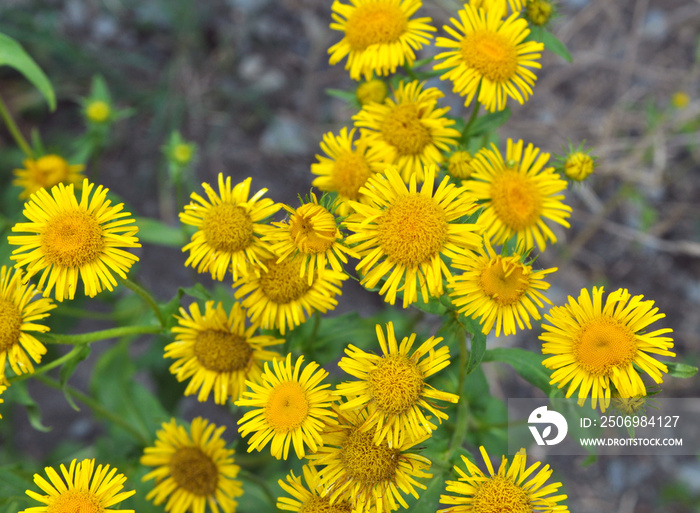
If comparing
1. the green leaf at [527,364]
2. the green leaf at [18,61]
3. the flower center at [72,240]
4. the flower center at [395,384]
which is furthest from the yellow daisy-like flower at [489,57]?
the green leaf at [18,61]

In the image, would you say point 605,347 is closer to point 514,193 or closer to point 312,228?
point 514,193

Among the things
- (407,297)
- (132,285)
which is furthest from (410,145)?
(132,285)

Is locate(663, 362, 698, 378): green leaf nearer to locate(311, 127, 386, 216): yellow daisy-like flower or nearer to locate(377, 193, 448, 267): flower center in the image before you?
locate(377, 193, 448, 267): flower center

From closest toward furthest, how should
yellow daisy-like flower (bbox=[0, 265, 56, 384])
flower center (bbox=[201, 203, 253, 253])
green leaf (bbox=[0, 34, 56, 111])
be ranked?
yellow daisy-like flower (bbox=[0, 265, 56, 384]) < flower center (bbox=[201, 203, 253, 253]) < green leaf (bbox=[0, 34, 56, 111])

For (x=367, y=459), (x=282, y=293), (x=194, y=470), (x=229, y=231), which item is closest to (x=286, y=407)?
(x=367, y=459)

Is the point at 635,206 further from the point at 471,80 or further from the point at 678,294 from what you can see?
the point at 471,80

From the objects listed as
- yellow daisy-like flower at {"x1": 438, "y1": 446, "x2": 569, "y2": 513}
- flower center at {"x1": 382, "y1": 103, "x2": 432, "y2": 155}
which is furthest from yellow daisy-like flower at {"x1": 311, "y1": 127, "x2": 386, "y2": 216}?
yellow daisy-like flower at {"x1": 438, "y1": 446, "x2": 569, "y2": 513}
